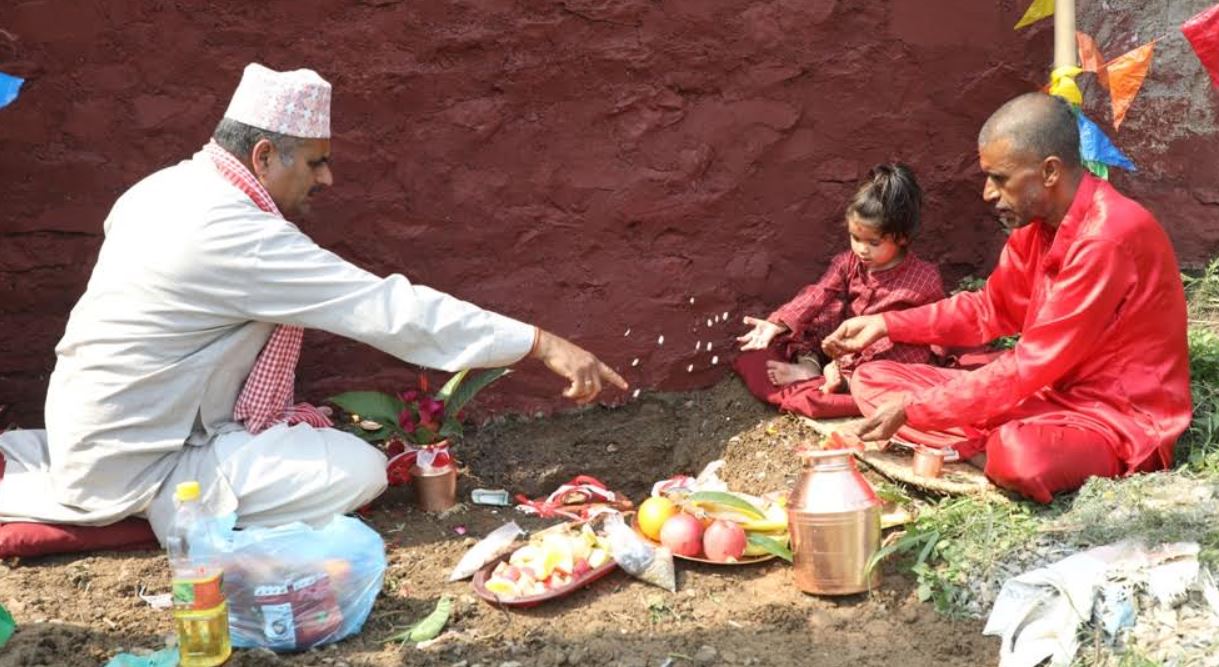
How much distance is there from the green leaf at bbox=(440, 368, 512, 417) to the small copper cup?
60.8 inches

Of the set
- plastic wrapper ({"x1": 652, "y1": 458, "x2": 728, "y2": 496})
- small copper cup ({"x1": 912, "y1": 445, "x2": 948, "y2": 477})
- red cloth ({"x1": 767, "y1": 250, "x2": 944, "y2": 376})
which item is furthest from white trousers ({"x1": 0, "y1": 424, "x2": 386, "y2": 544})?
red cloth ({"x1": 767, "y1": 250, "x2": 944, "y2": 376})

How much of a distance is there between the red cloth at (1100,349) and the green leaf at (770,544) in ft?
2.14

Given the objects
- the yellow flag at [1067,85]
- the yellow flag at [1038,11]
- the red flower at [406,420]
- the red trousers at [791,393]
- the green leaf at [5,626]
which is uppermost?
the yellow flag at [1038,11]

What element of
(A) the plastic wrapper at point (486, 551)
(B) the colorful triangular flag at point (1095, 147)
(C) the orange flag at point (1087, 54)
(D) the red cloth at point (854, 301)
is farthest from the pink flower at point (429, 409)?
(C) the orange flag at point (1087, 54)

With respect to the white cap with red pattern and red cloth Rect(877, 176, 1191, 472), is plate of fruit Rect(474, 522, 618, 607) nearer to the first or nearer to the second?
red cloth Rect(877, 176, 1191, 472)

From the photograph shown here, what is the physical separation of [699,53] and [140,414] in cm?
257

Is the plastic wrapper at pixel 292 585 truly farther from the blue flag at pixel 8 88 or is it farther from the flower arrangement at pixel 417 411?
the blue flag at pixel 8 88

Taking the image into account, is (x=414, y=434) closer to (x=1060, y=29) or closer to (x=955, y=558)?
(x=955, y=558)

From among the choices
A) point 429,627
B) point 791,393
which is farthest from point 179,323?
point 791,393

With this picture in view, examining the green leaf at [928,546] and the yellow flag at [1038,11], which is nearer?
the green leaf at [928,546]

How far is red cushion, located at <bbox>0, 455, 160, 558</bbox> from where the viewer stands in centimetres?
416

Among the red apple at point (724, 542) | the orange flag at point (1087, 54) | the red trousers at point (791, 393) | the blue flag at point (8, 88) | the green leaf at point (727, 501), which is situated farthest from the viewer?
the orange flag at point (1087, 54)

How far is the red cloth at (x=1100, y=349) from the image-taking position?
4.17 m

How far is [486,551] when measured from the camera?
416 centimetres
